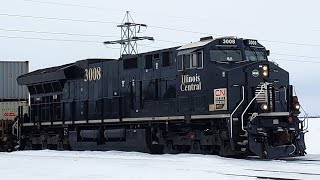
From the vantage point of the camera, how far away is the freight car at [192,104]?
15.8 metres

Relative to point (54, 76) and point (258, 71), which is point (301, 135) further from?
point (54, 76)

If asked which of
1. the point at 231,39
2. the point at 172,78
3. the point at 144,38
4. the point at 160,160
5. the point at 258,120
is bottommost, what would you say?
the point at 160,160

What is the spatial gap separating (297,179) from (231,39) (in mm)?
7611

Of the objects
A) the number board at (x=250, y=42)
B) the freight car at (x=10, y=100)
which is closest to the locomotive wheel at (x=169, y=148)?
the number board at (x=250, y=42)

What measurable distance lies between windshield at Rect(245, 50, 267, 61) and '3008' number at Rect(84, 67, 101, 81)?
278 inches

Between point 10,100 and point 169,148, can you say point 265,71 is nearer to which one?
point 169,148

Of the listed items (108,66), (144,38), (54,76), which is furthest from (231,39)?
(144,38)

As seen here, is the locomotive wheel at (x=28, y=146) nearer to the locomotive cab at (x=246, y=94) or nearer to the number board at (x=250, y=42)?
the locomotive cab at (x=246, y=94)

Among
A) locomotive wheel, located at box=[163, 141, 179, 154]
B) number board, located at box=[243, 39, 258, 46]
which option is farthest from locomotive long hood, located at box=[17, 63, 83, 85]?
number board, located at box=[243, 39, 258, 46]

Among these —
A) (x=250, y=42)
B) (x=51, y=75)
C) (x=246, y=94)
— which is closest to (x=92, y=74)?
(x=51, y=75)

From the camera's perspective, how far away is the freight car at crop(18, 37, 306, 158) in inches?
623

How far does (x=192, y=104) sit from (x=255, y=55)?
8.57ft

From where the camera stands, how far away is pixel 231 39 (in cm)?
1684

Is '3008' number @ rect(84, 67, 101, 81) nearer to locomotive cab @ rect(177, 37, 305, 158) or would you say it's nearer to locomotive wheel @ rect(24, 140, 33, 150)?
locomotive wheel @ rect(24, 140, 33, 150)
